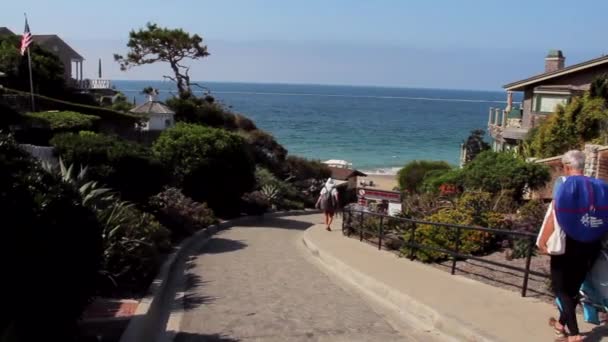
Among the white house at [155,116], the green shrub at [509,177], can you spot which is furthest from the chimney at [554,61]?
the white house at [155,116]

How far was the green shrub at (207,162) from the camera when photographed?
22.1 meters

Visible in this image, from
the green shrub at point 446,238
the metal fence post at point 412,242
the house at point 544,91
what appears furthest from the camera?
the house at point 544,91

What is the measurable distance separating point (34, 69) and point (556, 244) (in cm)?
3443

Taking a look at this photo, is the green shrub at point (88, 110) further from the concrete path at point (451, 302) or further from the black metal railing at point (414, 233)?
the concrete path at point (451, 302)

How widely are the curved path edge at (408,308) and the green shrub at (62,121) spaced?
1343 cm

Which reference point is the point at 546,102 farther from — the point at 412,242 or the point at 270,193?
the point at 412,242

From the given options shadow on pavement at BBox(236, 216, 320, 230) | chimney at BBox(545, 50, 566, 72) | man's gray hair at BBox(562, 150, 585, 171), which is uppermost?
chimney at BBox(545, 50, 566, 72)

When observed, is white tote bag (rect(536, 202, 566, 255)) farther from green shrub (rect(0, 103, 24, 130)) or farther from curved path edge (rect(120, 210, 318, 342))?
green shrub (rect(0, 103, 24, 130))

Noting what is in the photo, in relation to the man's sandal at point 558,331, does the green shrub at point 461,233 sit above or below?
below

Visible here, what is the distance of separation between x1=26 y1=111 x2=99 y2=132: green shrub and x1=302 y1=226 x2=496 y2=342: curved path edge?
44.1ft

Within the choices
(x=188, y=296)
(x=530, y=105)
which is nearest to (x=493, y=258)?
(x=188, y=296)

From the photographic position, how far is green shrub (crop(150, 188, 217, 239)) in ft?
55.6

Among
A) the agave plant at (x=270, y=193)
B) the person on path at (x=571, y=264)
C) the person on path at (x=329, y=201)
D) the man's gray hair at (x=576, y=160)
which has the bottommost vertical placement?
the agave plant at (x=270, y=193)

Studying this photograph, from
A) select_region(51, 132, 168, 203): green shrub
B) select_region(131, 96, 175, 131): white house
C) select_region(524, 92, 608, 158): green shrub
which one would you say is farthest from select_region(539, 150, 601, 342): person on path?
select_region(131, 96, 175, 131): white house
